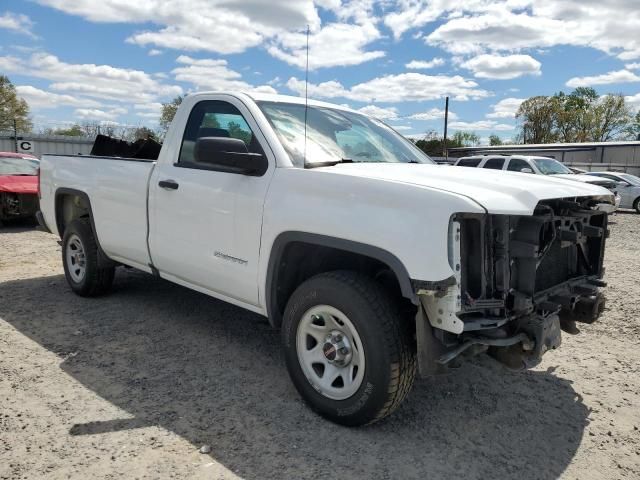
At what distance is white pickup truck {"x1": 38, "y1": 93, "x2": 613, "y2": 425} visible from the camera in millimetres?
2781

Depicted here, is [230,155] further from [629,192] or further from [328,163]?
[629,192]

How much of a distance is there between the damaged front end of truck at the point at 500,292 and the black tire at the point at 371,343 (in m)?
0.16

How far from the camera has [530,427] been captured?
332 cm

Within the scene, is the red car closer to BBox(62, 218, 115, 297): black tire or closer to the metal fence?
BBox(62, 218, 115, 297): black tire

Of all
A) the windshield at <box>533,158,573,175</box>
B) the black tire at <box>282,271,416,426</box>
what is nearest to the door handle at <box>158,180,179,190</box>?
the black tire at <box>282,271,416,426</box>

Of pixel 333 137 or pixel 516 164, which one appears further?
pixel 516 164

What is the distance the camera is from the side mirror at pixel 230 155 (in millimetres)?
3385

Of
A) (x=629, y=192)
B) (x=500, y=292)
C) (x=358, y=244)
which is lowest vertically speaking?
(x=629, y=192)

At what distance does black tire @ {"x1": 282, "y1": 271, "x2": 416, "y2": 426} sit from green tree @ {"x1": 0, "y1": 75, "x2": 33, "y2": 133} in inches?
2149

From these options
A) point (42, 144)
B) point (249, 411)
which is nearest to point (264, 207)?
point (249, 411)

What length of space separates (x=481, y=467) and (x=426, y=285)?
3.54ft

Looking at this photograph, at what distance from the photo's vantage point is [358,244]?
9.67 ft

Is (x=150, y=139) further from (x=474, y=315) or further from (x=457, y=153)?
(x=457, y=153)

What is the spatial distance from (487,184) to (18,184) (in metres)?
11.3
